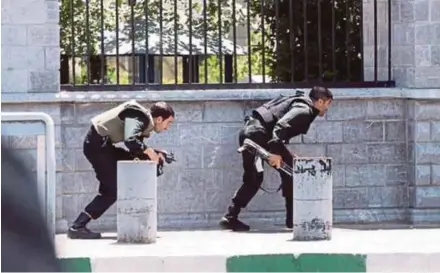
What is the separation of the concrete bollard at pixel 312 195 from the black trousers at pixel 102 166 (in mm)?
1507

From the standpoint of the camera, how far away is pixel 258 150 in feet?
31.1

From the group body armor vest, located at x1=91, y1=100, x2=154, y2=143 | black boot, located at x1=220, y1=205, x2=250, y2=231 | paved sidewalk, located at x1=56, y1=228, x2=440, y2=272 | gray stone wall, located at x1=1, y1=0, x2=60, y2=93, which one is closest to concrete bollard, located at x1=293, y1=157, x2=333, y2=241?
paved sidewalk, located at x1=56, y1=228, x2=440, y2=272

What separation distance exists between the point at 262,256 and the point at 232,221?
1.79m

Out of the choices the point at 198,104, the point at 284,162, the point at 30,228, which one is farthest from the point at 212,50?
the point at 30,228

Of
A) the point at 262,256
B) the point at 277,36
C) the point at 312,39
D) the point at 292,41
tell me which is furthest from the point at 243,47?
the point at 262,256

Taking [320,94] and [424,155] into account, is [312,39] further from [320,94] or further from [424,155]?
[320,94]

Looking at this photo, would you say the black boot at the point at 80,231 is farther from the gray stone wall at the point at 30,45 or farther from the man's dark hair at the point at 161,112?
the gray stone wall at the point at 30,45

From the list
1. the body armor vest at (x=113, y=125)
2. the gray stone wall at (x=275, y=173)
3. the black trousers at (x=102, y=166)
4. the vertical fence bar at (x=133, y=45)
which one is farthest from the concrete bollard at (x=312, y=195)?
the vertical fence bar at (x=133, y=45)

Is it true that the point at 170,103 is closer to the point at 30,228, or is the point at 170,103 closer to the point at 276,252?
the point at 276,252

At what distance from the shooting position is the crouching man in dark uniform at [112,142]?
880 cm

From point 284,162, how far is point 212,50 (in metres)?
1.71

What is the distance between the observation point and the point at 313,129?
10.3 metres

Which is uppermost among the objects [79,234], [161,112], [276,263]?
[161,112]

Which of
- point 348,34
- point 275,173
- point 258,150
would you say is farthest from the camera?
point 348,34
